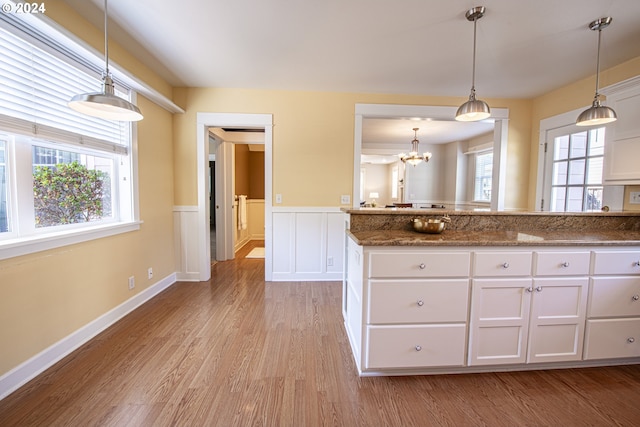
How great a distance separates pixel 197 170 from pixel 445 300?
3.19m

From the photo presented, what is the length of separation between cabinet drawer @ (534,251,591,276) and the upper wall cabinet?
131 centimetres

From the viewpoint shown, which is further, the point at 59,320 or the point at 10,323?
the point at 59,320

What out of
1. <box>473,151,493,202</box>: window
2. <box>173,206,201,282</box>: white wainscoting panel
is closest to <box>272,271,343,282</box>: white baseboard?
<box>173,206,201,282</box>: white wainscoting panel

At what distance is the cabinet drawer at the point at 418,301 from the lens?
5.42 ft

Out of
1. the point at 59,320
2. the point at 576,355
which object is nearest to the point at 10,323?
the point at 59,320

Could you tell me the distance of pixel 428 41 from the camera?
2332mm

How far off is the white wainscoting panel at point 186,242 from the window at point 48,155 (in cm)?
97

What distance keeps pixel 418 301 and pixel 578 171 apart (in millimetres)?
3050

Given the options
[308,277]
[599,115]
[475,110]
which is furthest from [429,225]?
[308,277]

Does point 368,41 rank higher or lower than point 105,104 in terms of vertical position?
higher

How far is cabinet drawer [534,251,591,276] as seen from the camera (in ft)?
5.55

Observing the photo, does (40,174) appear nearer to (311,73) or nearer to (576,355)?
(311,73)

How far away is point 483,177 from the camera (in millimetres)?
6129

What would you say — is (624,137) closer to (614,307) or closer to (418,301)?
(614,307)
